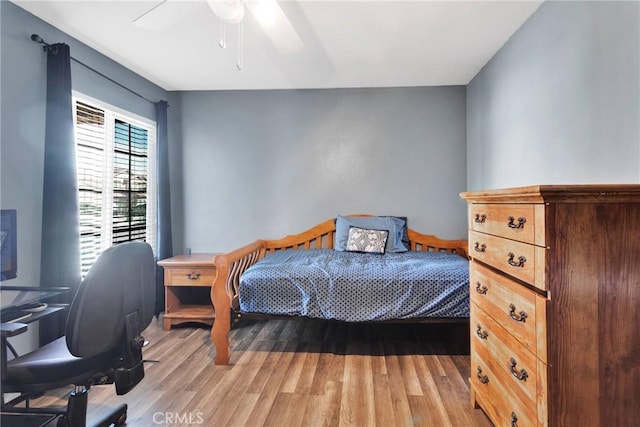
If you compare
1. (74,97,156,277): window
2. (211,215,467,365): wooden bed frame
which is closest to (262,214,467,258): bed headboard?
(211,215,467,365): wooden bed frame

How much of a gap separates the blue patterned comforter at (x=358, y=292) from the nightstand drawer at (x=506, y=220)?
2.37ft

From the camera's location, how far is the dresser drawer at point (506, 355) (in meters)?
1.19

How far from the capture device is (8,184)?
6.34 feet

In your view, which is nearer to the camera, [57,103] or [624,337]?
[624,337]

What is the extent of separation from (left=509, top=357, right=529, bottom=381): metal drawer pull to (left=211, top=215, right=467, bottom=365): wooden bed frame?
1.77m

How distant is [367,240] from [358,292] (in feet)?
3.06

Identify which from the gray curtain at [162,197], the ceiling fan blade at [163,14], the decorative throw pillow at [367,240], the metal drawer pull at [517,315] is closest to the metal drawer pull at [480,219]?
the metal drawer pull at [517,315]

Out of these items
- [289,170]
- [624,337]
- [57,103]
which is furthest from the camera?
[289,170]

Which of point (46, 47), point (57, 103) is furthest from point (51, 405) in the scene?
point (46, 47)

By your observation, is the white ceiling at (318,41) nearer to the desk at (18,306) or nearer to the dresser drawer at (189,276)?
the desk at (18,306)

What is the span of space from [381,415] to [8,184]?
2.48 m

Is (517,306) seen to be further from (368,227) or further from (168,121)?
(168,121)

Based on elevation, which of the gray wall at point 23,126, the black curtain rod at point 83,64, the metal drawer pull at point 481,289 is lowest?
the metal drawer pull at point 481,289

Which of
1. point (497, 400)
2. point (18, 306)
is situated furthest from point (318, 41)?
point (497, 400)
